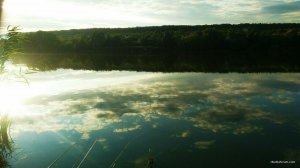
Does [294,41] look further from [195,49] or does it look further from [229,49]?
[195,49]

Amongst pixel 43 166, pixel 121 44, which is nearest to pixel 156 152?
pixel 43 166

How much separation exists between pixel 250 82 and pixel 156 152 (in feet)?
58.3

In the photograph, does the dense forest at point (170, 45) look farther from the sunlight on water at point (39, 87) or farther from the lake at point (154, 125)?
the lake at point (154, 125)

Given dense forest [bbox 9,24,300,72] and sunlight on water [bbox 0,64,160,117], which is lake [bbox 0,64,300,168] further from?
dense forest [bbox 9,24,300,72]

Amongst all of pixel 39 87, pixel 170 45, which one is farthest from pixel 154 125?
pixel 170 45

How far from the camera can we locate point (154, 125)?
1489cm

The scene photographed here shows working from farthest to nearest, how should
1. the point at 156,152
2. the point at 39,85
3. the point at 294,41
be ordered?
the point at 294,41 < the point at 39,85 < the point at 156,152

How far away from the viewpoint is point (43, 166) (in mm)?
10469

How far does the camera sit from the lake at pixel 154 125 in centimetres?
1103

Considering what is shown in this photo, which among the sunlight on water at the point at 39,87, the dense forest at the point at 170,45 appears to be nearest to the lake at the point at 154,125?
the sunlight on water at the point at 39,87

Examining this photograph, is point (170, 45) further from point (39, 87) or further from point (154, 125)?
point (154, 125)

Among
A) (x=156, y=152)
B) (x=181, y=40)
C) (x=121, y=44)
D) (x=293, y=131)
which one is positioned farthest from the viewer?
(x=121, y=44)

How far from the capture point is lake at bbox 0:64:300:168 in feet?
36.2

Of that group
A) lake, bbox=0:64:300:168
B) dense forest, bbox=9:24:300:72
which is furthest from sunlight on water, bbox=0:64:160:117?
dense forest, bbox=9:24:300:72
